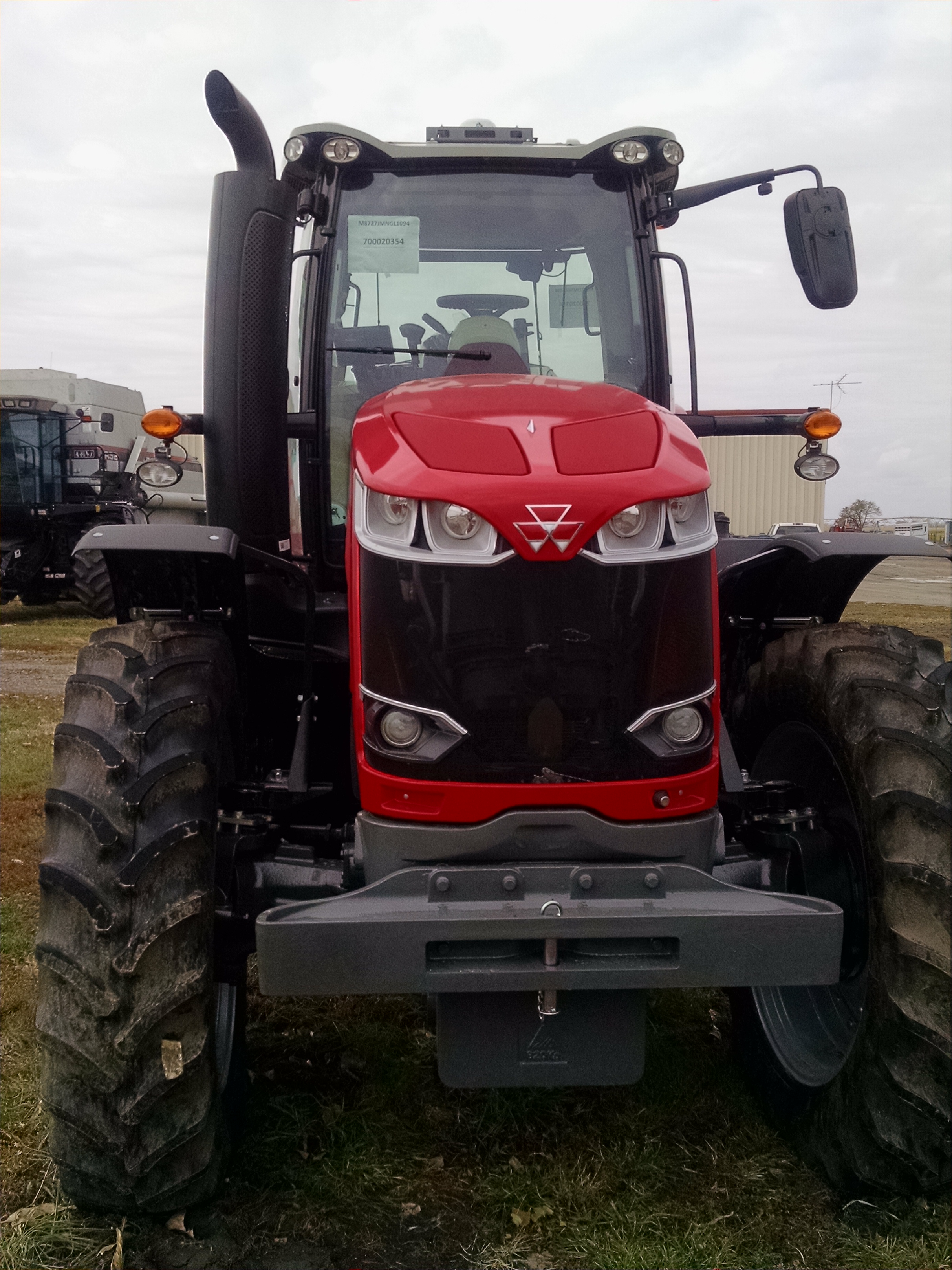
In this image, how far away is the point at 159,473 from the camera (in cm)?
328

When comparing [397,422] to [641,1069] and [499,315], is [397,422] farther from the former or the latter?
[641,1069]

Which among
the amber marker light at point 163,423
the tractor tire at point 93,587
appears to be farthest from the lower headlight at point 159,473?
the tractor tire at point 93,587

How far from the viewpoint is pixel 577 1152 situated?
8.99ft

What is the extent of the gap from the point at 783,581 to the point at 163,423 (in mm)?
1788

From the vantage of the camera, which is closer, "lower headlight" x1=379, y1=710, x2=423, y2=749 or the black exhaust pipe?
"lower headlight" x1=379, y1=710, x2=423, y2=749

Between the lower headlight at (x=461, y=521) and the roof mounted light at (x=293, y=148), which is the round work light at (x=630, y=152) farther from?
the lower headlight at (x=461, y=521)

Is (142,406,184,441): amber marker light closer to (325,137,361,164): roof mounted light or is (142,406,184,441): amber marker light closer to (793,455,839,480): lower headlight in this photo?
(325,137,361,164): roof mounted light

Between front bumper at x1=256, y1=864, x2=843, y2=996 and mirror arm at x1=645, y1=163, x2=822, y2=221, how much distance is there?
6.21 ft

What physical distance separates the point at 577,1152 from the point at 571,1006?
1.82 ft

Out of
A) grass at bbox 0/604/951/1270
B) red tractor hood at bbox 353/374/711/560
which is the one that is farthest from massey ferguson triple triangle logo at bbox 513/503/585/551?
grass at bbox 0/604/951/1270

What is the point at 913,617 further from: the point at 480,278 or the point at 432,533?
the point at 432,533

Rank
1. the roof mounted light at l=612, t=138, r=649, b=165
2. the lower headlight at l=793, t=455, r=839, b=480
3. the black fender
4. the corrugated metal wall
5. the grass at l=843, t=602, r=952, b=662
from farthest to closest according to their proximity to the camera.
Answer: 1. the corrugated metal wall
2. the grass at l=843, t=602, r=952, b=662
3. the lower headlight at l=793, t=455, r=839, b=480
4. the roof mounted light at l=612, t=138, r=649, b=165
5. the black fender

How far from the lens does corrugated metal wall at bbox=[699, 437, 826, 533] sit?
33.9m

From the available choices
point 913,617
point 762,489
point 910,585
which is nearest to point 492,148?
point 913,617
